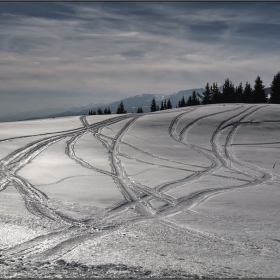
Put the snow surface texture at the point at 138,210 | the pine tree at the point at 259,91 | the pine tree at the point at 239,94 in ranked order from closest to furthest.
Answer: the snow surface texture at the point at 138,210, the pine tree at the point at 259,91, the pine tree at the point at 239,94

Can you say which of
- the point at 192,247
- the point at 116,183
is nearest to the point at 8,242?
the point at 192,247

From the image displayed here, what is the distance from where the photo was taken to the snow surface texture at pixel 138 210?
194 inches

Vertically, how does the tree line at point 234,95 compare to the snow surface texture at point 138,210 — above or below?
above

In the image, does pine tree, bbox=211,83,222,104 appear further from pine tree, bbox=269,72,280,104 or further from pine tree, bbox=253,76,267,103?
pine tree, bbox=269,72,280,104

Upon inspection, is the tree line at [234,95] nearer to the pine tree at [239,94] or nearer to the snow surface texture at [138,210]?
the pine tree at [239,94]

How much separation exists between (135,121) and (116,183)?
16.4 meters

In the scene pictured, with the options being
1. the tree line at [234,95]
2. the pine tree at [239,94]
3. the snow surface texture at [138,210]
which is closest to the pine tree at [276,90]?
the tree line at [234,95]

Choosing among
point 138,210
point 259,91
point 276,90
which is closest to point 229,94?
point 259,91

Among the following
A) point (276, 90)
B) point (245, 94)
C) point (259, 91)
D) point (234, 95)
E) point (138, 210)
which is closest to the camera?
point (138, 210)

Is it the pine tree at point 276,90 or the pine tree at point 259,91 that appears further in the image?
the pine tree at point 259,91

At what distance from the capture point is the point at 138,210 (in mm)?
7570

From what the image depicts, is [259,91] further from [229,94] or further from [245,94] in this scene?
[229,94]

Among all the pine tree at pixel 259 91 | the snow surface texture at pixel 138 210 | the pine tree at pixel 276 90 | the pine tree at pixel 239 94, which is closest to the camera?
the snow surface texture at pixel 138 210

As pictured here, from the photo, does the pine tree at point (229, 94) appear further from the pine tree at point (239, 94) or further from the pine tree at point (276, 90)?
the pine tree at point (276, 90)
